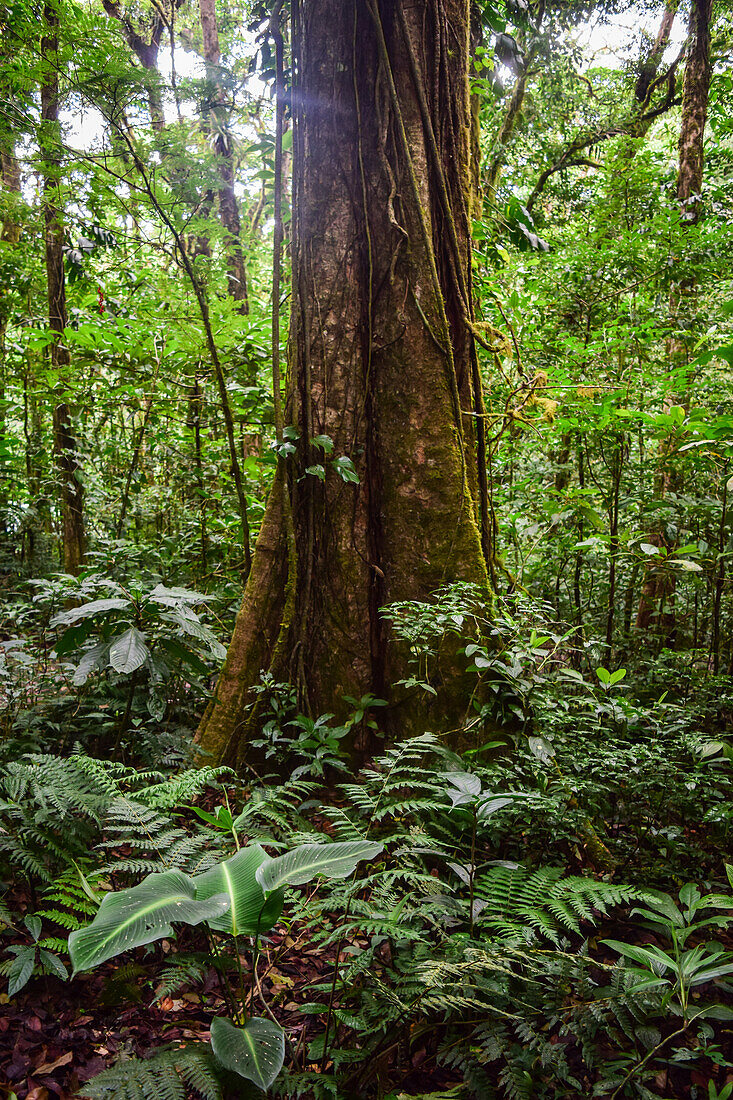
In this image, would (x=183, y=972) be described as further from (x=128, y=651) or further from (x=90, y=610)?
(x=90, y=610)

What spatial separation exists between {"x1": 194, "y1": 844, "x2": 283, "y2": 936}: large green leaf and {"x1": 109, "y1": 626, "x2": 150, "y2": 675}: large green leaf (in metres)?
0.95

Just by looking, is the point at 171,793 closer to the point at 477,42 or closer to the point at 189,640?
the point at 189,640

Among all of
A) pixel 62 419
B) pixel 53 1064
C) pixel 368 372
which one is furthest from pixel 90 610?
pixel 62 419

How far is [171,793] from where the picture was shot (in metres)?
1.83

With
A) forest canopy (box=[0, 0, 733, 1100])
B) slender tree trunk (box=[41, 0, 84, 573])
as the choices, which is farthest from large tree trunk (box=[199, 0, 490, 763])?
slender tree trunk (box=[41, 0, 84, 573])

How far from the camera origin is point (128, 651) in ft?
7.34

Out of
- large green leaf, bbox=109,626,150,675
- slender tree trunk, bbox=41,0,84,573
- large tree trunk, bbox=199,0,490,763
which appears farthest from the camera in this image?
slender tree trunk, bbox=41,0,84,573

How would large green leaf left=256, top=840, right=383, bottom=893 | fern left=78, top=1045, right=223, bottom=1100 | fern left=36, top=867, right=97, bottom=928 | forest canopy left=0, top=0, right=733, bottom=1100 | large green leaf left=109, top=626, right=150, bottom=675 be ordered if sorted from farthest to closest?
large green leaf left=109, top=626, right=150, bottom=675 < fern left=36, top=867, right=97, bottom=928 < forest canopy left=0, top=0, right=733, bottom=1100 < large green leaf left=256, top=840, right=383, bottom=893 < fern left=78, top=1045, right=223, bottom=1100

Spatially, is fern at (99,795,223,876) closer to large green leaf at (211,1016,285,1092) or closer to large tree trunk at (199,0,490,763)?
large green leaf at (211,1016,285,1092)

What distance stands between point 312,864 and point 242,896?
0.54 ft

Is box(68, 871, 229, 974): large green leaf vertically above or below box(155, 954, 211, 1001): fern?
above

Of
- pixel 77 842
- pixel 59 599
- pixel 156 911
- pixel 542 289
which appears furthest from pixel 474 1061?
pixel 542 289

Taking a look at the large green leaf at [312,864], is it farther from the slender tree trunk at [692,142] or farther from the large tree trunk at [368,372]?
the slender tree trunk at [692,142]

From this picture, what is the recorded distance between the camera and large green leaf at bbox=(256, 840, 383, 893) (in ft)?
4.37
